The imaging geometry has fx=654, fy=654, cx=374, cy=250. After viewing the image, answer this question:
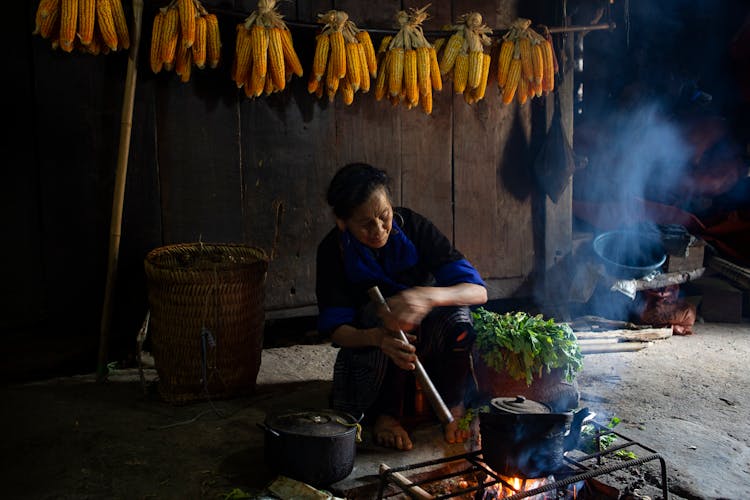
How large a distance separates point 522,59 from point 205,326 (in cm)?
312

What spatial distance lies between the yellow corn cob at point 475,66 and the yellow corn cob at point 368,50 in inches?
29.3

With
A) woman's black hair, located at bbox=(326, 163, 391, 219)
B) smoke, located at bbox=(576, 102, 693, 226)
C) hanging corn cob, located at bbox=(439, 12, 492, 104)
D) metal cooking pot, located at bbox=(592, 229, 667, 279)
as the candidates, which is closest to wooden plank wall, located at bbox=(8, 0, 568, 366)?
hanging corn cob, located at bbox=(439, 12, 492, 104)

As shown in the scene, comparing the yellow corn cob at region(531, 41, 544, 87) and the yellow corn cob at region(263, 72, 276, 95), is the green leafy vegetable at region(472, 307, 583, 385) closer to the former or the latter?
the yellow corn cob at region(263, 72, 276, 95)

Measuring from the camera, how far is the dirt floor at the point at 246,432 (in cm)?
291

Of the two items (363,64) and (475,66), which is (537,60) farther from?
(363,64)

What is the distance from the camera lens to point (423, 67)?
4.71m

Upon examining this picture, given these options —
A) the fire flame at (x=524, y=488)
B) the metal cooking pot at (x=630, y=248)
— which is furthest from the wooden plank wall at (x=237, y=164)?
the fire flame at (x=524, y=488)

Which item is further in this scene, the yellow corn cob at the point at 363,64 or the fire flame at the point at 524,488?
the yellow corn cob at the point at 363,64

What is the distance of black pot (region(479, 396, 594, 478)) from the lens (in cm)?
240

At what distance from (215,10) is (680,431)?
3785mm

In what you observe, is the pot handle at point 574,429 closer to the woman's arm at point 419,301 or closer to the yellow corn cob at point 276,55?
the woman's arm at point 419,301

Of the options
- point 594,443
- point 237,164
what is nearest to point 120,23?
point 237,164

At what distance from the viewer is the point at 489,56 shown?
5.00m

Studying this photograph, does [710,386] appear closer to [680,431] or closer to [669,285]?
[680,431]
